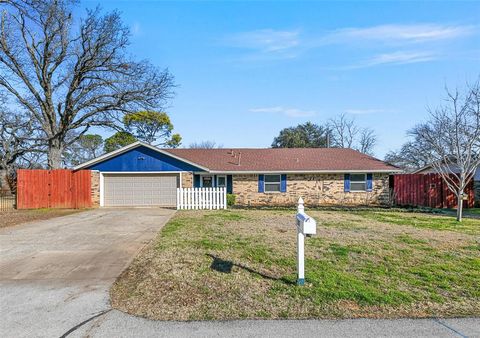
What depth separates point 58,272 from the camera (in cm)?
611

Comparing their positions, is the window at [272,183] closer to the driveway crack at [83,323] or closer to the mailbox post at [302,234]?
the mailbox post at [302,234]

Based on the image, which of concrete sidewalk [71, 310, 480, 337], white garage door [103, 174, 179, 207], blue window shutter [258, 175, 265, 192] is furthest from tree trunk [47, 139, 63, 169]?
concrete sidewalk [71, 310, 480, 337]

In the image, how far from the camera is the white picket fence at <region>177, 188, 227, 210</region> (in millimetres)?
17922

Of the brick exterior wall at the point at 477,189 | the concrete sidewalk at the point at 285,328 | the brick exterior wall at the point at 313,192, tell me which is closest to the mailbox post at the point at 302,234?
the concrete sidewalk at the point at 285,328

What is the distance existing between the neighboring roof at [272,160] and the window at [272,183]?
1.92ft

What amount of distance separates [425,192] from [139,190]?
17.5 m

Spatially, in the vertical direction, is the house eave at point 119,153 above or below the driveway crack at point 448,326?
above

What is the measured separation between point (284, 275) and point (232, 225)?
211 inches

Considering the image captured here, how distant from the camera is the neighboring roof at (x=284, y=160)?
22203mm

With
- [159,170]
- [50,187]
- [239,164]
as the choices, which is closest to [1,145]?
[50,187]

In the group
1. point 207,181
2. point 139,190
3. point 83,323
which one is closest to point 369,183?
point 207,181

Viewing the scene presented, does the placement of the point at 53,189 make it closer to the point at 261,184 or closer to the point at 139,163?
the point at 139,163

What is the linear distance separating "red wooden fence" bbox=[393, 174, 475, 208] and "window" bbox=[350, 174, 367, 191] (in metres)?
1.89

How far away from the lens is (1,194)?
73.6 feet
